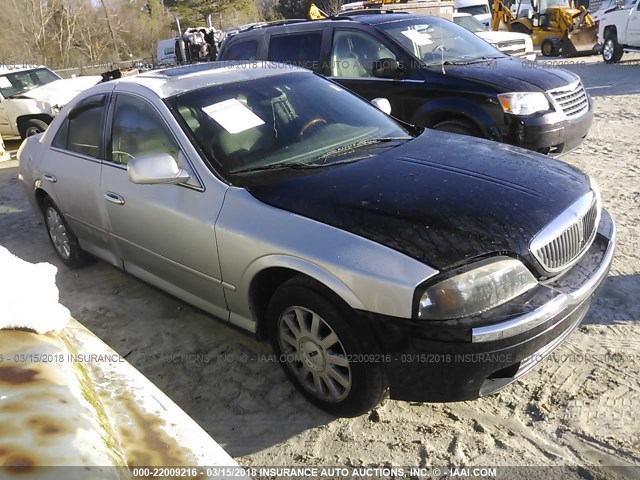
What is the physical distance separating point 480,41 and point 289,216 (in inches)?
202

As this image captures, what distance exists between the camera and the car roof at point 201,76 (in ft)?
11.4

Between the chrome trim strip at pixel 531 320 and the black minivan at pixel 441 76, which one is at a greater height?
the black minivan at pixel 441 76

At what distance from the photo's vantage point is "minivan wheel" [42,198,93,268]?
4.64 meters

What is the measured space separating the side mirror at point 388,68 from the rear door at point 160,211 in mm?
3063

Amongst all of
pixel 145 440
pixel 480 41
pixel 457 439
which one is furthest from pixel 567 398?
pixel 480 41

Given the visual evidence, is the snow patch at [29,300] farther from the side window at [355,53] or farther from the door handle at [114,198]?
the side window at [355,53]

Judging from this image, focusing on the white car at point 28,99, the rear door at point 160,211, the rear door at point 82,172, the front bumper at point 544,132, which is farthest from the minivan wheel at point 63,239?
the white car at point 28,99

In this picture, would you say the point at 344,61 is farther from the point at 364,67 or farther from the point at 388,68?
the point at 388,68

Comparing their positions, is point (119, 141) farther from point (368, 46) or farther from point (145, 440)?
point (368, 46)

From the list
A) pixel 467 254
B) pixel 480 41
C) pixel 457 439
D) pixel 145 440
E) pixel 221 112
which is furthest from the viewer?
pixel 480 41

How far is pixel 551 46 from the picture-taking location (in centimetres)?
1892

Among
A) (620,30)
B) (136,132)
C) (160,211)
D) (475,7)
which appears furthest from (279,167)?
(475,7)

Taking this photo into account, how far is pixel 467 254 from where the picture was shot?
2.29 m

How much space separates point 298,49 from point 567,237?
5.05 metres
